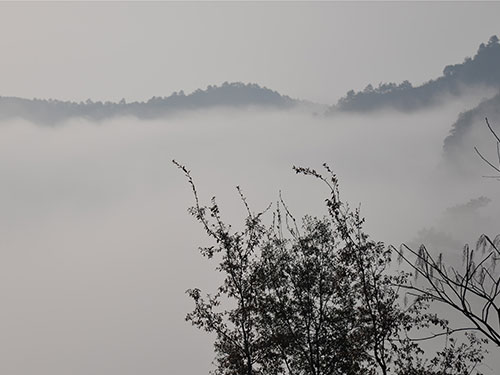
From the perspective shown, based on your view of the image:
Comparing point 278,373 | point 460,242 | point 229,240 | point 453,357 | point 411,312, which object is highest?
point 460,242

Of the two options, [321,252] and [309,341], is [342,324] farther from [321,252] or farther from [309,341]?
[321,252]

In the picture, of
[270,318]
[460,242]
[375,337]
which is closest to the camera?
[375,337]

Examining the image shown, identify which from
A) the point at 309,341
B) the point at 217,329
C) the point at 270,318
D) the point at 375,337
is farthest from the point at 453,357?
the point at 217,329

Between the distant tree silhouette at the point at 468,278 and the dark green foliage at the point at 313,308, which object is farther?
the dark green foliage at the point at 313,308

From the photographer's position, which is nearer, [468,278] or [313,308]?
[468,278]

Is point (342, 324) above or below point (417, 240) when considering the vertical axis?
below

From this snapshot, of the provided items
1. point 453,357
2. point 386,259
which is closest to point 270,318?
point 386,259

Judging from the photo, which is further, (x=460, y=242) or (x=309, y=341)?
(x=460, y=242)

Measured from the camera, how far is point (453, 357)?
21094 millimetres

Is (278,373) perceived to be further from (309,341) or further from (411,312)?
(411,312)

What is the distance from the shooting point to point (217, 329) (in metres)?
18.6

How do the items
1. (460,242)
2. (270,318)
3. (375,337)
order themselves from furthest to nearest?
1. (460,242)
2. (270,318)
3. (375,337)

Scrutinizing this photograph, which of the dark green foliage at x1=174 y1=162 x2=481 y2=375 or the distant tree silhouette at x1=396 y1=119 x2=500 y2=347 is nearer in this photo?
the distant tree silhouette at x1=396 y1=119 x2=500 y2=347

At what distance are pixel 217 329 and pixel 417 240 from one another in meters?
170
